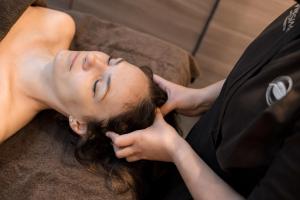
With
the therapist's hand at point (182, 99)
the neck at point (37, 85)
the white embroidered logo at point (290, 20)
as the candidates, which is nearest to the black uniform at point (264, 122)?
the white embroidered logo at point (290, 20)

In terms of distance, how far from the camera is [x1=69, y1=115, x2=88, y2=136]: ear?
4.17 feet

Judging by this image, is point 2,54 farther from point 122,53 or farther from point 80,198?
point 80,198

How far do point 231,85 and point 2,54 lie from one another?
2.61ft

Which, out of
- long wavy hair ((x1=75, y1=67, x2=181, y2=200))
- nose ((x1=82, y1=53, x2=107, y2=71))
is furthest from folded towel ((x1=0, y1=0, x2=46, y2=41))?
long wavy hair ((x1=75, y1=67, x2=181, y2=200))

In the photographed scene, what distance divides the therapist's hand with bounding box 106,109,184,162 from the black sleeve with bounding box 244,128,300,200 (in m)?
0.34

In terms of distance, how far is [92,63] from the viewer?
1.25 meters

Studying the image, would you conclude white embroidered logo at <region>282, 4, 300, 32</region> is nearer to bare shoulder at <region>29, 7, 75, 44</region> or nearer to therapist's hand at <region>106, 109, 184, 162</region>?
therapist's hand at <region>106, 109, 184, 162</region>

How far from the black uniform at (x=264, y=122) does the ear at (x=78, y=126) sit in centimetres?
40

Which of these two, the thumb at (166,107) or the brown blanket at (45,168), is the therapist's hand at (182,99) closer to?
the thumb at (166,107)

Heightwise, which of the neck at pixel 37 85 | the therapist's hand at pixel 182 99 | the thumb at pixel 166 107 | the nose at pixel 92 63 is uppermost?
the nose at pixel 92 63

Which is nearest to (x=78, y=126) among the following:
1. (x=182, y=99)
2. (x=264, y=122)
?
(x=182, y=99)

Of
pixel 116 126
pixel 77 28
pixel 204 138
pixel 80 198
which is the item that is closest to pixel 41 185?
pixel 80 198

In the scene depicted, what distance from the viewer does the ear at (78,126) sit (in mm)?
1271

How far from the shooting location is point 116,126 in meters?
1.24
